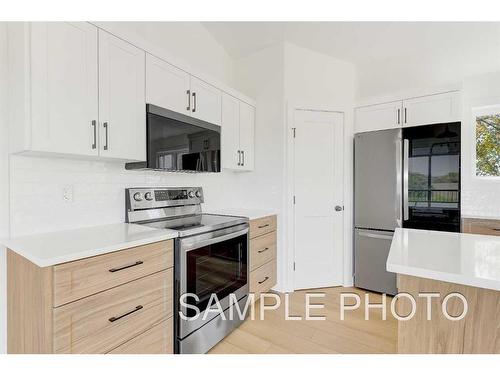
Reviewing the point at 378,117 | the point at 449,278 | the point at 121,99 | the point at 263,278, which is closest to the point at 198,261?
the point at 263,278

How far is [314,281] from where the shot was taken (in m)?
3.02

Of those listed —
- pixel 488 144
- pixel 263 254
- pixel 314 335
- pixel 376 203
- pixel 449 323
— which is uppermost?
pixel 488 144

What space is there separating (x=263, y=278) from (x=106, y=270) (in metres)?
1.64

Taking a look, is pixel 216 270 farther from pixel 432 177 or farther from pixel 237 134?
Result: pixel 432 177

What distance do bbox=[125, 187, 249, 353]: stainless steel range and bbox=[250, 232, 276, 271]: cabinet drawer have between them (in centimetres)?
14

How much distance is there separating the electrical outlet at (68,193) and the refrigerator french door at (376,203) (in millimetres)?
2668

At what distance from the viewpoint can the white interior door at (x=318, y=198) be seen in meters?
2.96

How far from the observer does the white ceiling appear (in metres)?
2.56

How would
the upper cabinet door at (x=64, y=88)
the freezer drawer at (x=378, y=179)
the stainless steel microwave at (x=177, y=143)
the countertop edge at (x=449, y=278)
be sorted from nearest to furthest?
the countertop edge at (x=449, y=278)
the upper cabinet door at (x=64, y=88)
the stainless steel microwave at (x=177, y=143)
the freezer drawer at (x=378, y=179)

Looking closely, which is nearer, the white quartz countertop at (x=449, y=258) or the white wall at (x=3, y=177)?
the white quartz countertop at (x=449, y=258)

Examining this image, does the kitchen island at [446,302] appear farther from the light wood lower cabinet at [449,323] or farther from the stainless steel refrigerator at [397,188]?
the stainless steel refrigerator at [397,188]

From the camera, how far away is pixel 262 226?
102 inches

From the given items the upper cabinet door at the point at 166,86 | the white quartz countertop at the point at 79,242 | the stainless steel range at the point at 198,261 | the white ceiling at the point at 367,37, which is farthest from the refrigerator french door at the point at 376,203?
the white quartz countertop at the point at 79,242
